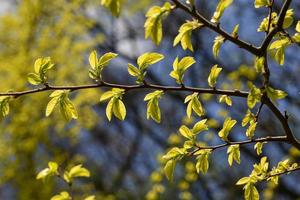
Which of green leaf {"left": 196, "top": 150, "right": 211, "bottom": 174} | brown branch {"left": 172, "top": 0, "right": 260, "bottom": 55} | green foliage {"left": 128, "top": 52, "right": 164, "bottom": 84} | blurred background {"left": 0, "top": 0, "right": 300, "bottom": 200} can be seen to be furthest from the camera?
blurred background {"left": 0, "top": 0, "right": 300, "bottom": 200}

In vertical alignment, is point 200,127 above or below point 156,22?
below

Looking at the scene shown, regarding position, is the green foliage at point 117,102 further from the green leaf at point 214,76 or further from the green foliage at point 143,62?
the green leaf at point 214,76

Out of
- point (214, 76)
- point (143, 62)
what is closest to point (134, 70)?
point (143, 62)

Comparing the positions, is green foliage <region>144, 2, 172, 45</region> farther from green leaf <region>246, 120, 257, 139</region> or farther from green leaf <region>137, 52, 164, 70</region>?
green leaf <region>246, 120, 257, 139</region>

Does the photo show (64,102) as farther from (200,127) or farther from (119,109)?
(200,127)

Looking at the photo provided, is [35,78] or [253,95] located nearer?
[253,95]

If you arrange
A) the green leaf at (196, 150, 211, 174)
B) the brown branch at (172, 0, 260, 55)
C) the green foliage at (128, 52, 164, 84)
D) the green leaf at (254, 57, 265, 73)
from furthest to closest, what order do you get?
the green leaf at (196, 150, 211, 174), the green foliage at (128, 52, 164, 84), the green leaf at (254, 57, 265, 73), the brown branch at (172, 0, 260, 55)

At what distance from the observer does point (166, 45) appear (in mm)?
9914

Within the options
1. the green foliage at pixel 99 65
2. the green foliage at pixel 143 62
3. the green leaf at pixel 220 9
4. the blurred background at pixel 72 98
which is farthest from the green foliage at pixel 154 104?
the blurred background at pixel 72 98

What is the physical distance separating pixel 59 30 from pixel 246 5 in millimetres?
3025

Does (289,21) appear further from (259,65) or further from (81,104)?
(81,104)

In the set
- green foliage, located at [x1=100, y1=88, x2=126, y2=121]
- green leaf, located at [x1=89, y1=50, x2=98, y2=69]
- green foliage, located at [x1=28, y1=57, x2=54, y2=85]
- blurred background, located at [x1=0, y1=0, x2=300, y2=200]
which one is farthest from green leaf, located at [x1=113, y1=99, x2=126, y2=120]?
blurred background, located at [x1=0, y1=0, x2=300, y2=200]

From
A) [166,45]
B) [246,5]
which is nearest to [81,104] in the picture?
[246,5]

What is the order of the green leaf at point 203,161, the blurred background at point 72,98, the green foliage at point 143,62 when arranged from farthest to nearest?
the blurred background at point 72,98
the green leaf at point 203,161
the green foliage at point 143,62
